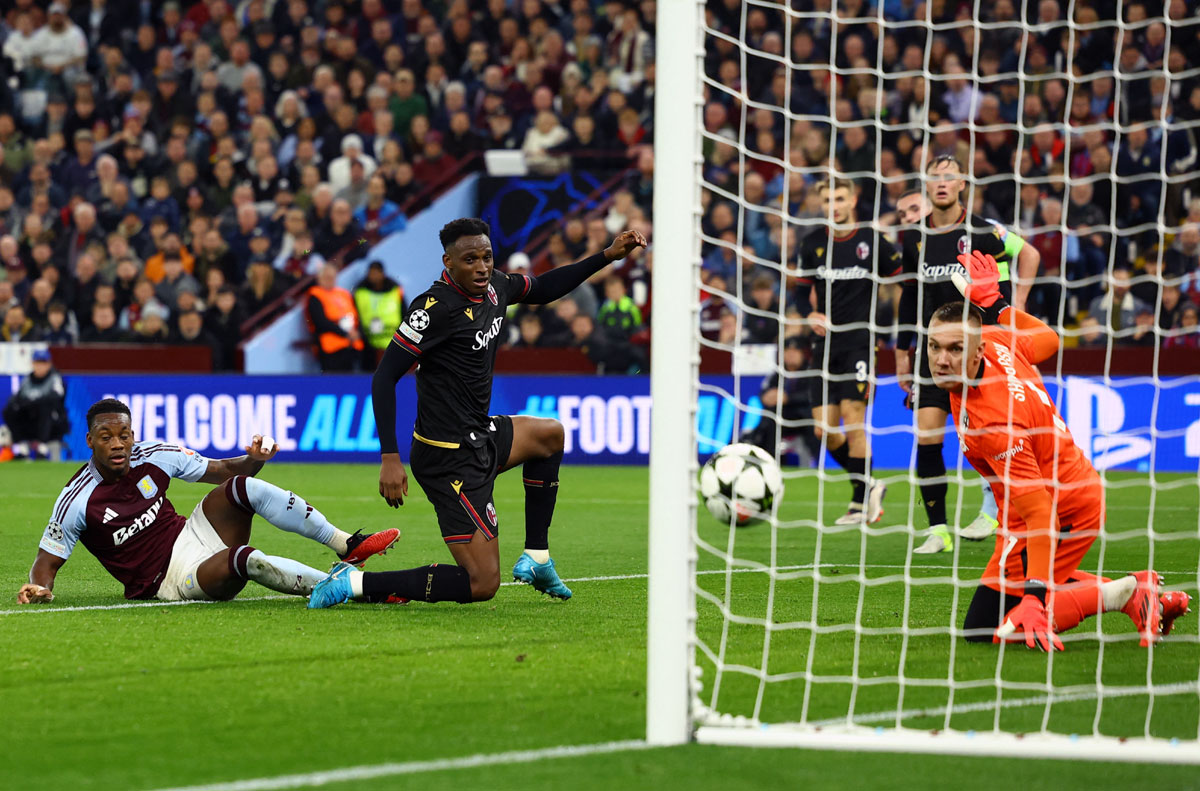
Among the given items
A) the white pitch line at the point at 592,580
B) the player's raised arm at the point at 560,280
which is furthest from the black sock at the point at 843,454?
the player's raised arm at the point at 560,280

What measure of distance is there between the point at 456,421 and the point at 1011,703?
2.72 metres

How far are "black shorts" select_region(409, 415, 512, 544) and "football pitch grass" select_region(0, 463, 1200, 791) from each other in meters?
0.37

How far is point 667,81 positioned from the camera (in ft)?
13.4

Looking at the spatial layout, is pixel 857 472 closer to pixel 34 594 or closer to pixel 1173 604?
pixel 1173 604

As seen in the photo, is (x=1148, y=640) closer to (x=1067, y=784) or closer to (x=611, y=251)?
(x=1067, y=784)

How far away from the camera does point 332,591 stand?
6406 mm

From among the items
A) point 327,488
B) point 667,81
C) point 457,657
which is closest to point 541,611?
point 457,657

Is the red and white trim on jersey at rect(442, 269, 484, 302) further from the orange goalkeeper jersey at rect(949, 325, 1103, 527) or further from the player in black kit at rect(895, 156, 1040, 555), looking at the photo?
the player in black kit at rect(895, 156, 1040, 555)

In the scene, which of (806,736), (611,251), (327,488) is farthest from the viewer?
(327,488)

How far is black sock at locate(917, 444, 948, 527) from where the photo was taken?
8.38 metres

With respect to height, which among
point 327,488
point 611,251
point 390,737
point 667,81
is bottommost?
point 327,488

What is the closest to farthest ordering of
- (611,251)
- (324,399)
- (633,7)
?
1. (611,251)
2. (324,399)
3. (633,7)

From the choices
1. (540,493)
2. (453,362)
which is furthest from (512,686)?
(540,493)

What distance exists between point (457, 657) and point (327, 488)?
7589mm
